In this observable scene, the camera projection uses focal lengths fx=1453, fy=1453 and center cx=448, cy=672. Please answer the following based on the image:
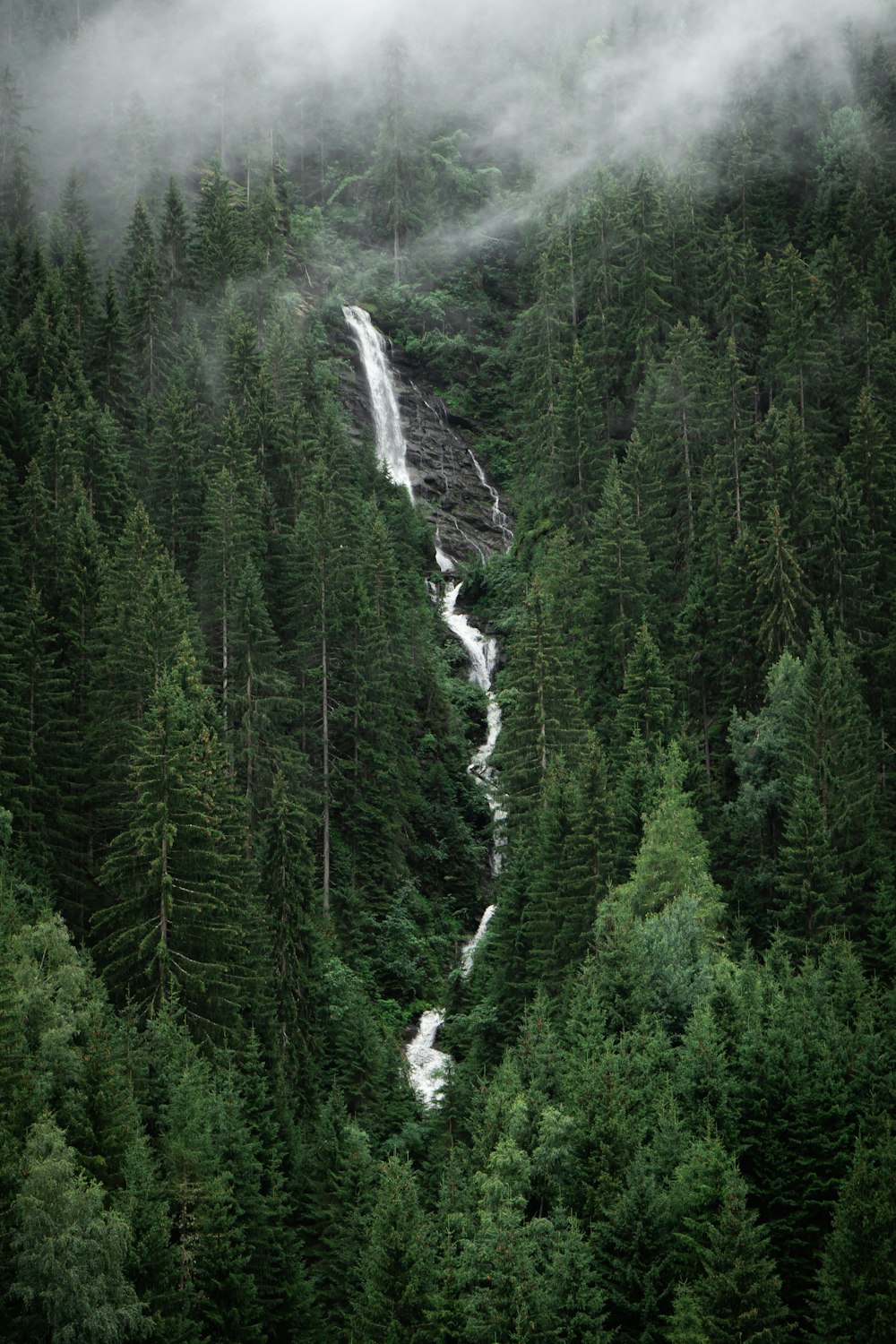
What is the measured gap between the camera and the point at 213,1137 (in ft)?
137

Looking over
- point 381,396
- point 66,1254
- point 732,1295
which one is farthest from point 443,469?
point 66,1254

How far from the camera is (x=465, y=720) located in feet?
283

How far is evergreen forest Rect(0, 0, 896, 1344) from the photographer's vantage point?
38.6 meters

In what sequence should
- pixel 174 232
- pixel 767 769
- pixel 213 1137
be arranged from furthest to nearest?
pixel 174 232, pixel 767 769, pixel 213 1137

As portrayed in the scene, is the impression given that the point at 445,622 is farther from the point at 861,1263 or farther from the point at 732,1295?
the point at 732,1295

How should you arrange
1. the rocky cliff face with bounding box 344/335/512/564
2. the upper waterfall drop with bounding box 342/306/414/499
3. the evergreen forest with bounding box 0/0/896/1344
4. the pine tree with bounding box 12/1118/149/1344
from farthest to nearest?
the upper waterfall drop with bounding box 342/306/414/499 < the rocky cliff face with bounding box 344/335/512/564 < the evergreen forest with bounding box 0/0/896/1344 < the pine tree with bounding box 12/1118/149/1344

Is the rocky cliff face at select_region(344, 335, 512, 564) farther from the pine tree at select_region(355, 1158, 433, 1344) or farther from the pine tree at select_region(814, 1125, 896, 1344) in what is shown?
the pine tree at select_region(814, 1125, 896, 1344)

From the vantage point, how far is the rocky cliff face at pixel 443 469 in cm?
10462

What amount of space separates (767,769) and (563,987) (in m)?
17.8

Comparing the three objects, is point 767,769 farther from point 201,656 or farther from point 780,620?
point 201,656

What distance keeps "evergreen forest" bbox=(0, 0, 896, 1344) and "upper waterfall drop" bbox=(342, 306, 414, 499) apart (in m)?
2.80

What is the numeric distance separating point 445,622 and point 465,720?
9.35m

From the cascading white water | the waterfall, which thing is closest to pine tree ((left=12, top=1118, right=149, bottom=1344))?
the waterfall

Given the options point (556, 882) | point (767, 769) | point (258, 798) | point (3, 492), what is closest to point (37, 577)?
point (3, 492)
